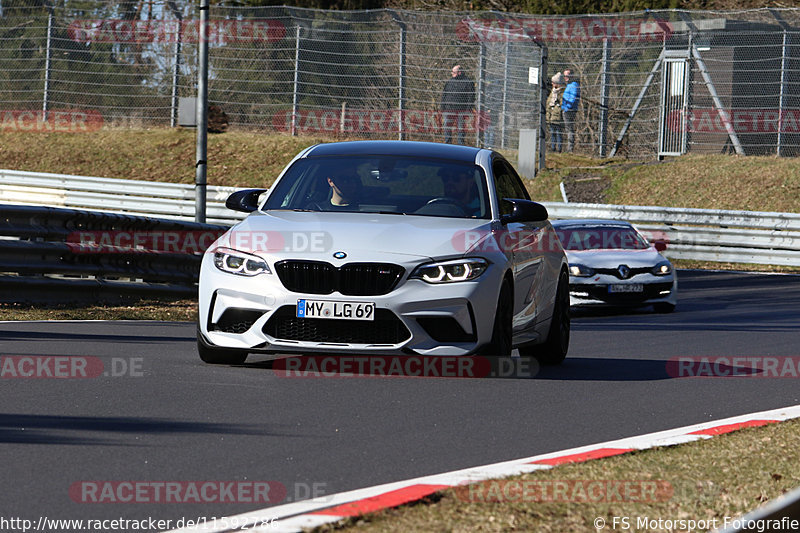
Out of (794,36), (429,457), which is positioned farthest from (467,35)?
(429,457)

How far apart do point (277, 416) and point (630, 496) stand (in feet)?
8.98

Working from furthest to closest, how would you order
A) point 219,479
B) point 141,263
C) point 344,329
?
point 141,263 < point 344,329 < point 219,479

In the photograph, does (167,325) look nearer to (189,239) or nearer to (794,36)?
(189,239)

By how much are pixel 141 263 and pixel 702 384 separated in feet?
24.5

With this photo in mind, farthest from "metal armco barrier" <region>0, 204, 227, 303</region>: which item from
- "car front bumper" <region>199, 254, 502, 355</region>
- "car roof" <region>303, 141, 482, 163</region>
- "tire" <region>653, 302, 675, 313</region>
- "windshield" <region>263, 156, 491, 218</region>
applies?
"tire" <region>653, 302, 675, 313</region>

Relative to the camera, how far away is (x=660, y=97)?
32.9 meters

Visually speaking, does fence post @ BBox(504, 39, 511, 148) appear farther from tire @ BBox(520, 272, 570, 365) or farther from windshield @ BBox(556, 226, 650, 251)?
tire @ BBox(520, 272, 570, 365)

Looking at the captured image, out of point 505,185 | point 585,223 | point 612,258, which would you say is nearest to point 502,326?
point 505,185

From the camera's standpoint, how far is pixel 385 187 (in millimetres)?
10266

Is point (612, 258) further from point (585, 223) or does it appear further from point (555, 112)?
point (555, 112)

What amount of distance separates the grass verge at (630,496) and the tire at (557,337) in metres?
4.06

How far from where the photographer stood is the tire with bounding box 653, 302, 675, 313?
1852 centimetres

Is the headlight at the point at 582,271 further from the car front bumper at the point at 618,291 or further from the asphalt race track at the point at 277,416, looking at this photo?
the asphalt race track at the point at 277,416

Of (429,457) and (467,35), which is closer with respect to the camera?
(429,457)
